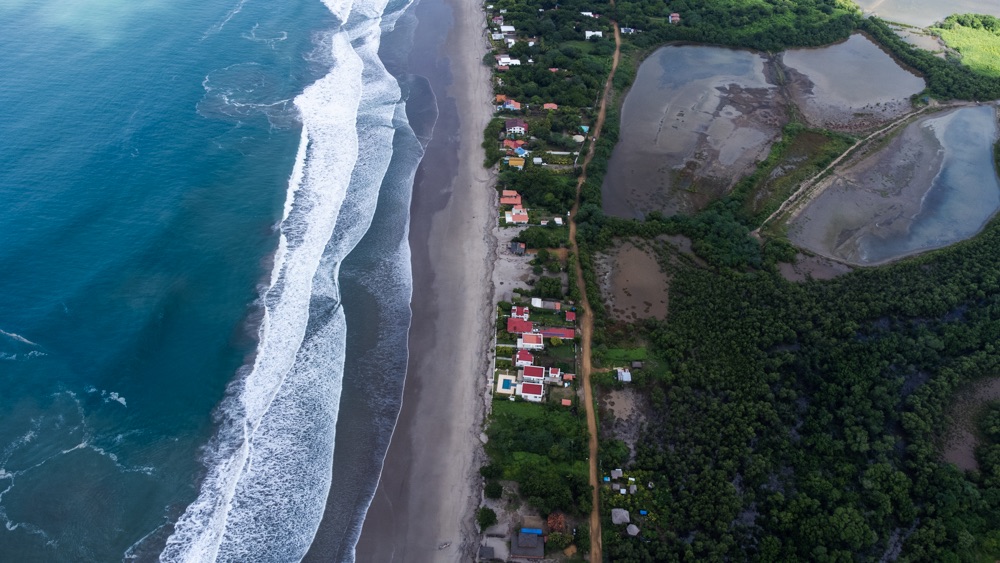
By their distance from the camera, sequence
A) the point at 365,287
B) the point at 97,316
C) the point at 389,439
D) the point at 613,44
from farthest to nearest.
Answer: the point at 613,44, the point at 365,287, the point at 97,316, the point at 389,439

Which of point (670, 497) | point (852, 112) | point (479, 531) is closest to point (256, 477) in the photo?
point (479, 531)

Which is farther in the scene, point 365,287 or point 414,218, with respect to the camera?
point 414,218

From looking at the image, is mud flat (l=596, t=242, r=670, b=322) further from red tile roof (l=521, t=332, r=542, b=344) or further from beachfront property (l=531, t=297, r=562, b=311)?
red tile roof (l=521, t=332, r=542, b=344)

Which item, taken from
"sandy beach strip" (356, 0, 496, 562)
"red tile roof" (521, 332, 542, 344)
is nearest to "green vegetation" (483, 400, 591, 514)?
"sandy beach strip" (356, 0, 496, 562)

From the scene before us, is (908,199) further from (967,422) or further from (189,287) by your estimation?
(189,287)

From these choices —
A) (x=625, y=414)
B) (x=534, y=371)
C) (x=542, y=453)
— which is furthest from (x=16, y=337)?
(x=625, y=414)

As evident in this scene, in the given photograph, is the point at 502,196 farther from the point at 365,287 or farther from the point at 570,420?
the point at 570,420
